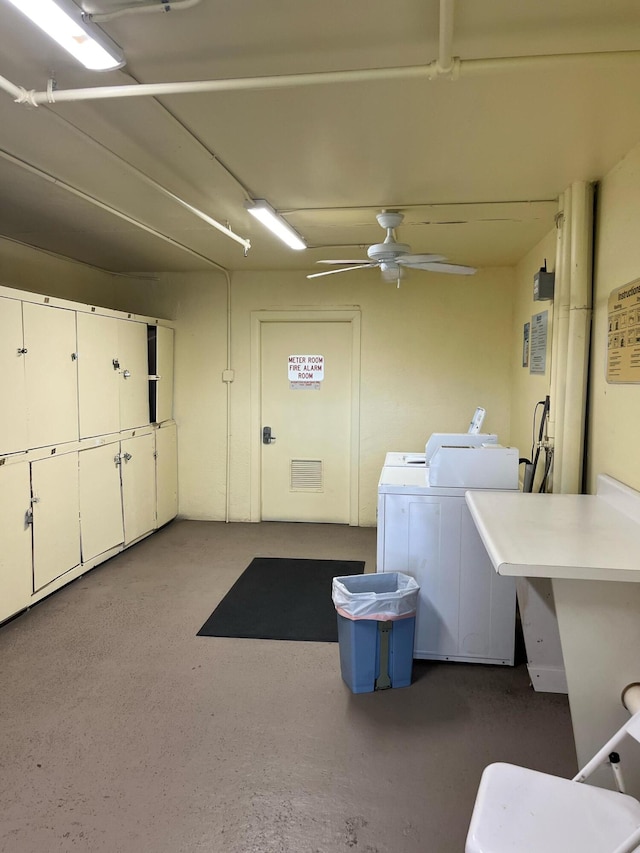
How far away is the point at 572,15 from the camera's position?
5.02ft

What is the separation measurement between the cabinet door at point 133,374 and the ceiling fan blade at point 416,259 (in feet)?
7.81

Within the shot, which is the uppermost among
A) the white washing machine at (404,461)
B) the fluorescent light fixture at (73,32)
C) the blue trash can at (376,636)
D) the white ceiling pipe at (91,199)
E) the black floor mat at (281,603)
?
the white ceiling pipe at (91,199)

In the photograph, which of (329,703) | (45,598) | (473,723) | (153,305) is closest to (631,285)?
(473,723)

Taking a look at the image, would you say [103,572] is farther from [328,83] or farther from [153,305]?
[328,83]

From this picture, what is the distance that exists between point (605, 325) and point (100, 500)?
357cm

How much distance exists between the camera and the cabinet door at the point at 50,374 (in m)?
3.33

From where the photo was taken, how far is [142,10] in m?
1.47

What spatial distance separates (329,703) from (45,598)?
2182 millimetres

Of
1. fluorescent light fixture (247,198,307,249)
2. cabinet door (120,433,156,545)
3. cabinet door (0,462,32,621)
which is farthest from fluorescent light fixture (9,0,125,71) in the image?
cabinet door (120,433,156,545)

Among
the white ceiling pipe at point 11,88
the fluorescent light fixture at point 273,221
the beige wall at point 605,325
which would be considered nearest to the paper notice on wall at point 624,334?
the beige wall at point 605,325

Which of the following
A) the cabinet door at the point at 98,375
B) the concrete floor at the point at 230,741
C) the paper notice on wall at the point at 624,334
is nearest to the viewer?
the concrete floor at the point at 230,741

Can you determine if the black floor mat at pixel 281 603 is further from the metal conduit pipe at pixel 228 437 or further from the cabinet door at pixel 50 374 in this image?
the cabinet door at pixel 50 374

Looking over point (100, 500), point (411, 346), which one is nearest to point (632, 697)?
point (100, 500)

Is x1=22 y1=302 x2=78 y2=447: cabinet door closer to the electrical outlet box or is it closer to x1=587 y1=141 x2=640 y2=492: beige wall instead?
the electrical outlet box
